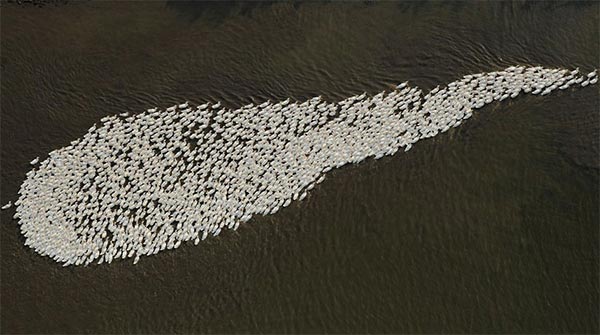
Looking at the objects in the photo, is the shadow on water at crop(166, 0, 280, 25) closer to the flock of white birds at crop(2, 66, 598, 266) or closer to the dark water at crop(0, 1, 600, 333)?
the dark water at crop(0, 1, 600, 333)

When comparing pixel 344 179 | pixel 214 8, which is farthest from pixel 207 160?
pixel 214 8

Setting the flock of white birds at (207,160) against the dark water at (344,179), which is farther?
the flock of white birds at (207,160)

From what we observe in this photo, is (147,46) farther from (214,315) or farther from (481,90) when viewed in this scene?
(481,90)

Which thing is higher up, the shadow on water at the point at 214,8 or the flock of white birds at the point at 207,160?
the shadow on water at the point at 214,8

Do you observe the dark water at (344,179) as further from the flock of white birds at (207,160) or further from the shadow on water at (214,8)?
the flock of white birds at (207,160)

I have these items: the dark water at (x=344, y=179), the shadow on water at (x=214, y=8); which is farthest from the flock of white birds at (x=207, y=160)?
the shadow on water at (x=214, y=8)

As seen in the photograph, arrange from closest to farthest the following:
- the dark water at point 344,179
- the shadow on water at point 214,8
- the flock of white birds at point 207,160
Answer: the dark water at point 344,179 → the flock of white birds at point 207,160 → the shadow on water at point 214,8

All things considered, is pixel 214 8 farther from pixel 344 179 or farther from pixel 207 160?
pixel 344 179
